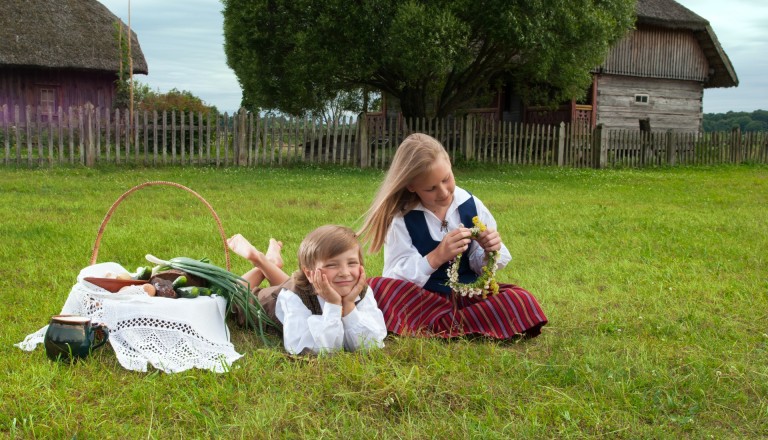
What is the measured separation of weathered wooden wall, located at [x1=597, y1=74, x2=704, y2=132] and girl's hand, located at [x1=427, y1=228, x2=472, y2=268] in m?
21.1

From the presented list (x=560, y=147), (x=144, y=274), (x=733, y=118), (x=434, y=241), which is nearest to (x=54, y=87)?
(x=560, y=147)

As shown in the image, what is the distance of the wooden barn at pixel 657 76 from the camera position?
23.5m

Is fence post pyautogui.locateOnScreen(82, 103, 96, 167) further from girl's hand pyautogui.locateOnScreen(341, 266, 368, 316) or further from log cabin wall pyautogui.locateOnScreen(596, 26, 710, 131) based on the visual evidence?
log cabin wall pyautogui.locateOnScreen(596, 26, 710, 131)

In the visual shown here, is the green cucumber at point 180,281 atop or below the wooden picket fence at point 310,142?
Answer: below

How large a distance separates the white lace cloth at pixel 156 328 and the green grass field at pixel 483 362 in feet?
0.32

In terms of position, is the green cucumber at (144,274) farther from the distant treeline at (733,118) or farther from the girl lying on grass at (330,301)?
the distant treeline at (733,118)

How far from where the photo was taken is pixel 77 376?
10.7 ft

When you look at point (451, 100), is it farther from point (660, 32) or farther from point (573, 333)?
point (573, 333)

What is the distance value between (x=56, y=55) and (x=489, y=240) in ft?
79.9

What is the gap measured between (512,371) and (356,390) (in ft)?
2.52

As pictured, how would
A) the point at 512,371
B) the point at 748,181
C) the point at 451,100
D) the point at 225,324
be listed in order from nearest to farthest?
1. the point at 512,371
2. the point at 225,324
3. the point at 748,181
4. the point at 451,100

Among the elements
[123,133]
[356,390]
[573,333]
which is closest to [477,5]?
[123,133]

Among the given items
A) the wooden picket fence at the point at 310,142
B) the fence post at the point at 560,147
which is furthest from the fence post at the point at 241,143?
the fence post at the point at 560,147

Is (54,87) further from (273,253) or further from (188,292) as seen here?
(188,292)
